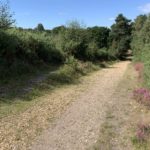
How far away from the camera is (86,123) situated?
11.3 metres

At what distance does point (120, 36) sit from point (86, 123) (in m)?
61.0

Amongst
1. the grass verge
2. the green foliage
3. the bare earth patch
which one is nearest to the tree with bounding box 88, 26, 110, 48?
the green foliage

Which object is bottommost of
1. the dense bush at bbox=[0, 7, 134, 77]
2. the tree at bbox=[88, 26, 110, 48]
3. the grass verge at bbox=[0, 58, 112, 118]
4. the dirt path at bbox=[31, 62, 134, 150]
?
the dirt path at bbox=[31, 62, 134, 150]

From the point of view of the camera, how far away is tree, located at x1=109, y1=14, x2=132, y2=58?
6662 cm

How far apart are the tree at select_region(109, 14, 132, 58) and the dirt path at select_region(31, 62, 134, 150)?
49636 mm

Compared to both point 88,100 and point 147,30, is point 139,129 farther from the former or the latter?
point 147,30

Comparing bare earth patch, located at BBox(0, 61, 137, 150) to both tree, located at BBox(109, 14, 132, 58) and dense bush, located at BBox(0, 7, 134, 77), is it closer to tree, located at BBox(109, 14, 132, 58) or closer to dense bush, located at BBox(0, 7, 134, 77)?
dense bush, located at BBox(0, 7, 134, 77)

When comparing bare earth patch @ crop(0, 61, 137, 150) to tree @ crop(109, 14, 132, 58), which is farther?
tree @ crop(109, 14, 132, 58)

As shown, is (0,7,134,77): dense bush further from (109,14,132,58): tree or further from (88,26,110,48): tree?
(88,26,110,48): tree

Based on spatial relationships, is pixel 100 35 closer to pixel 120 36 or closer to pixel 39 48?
pixel 120 36

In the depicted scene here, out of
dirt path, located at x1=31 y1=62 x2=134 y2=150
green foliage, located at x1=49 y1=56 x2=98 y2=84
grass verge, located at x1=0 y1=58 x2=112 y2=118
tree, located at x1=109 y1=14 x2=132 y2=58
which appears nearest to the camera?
dirt path, located at x1=31 y1=62 x2=134 y2=150

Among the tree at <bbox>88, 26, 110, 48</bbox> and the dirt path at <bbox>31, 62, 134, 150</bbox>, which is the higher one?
the tree at <bbox>88, 26, 110, 48</bbox>

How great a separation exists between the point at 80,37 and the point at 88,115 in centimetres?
2548

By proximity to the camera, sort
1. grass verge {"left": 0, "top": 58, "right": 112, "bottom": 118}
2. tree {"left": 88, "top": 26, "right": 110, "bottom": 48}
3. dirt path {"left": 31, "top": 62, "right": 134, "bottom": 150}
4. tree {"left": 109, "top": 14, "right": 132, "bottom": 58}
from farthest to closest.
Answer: tree {"left": 88, "top": 26, "right": 110, "bottom": 48} → tree {"left": 109, "top": 14, "right": 132, "bottom": 58} → grass verge {"left": 0, "top": 58, "right": 112, "bottom": 118} → dirt path {"left": 31, "top": 62, "right": 134, "bottom": 150}
